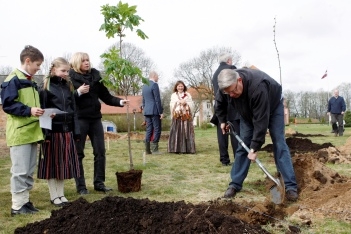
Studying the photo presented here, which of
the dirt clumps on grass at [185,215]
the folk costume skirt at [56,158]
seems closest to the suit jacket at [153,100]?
the folk costume skirt at [56,158]

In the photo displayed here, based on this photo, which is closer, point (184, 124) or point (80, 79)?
point (80, 79)

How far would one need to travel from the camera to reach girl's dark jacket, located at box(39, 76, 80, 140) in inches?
189

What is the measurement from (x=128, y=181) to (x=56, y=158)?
3.45 feet

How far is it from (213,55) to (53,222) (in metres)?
54.2

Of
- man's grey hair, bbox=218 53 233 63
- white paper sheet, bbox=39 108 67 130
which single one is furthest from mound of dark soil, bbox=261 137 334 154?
white paper sheet, bbox=39 108 67 130

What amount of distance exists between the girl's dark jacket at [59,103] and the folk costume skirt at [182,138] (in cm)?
577

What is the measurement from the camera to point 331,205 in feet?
13.9

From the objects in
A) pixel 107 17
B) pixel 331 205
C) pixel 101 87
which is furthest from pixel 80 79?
pixel 331 205

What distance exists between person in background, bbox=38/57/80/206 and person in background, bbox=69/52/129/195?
375mm

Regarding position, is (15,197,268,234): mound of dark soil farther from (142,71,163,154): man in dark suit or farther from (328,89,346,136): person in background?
(328,89,346,136): person in background

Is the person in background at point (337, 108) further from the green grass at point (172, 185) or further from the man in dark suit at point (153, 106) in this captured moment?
the man in dark suit at point (153, 106)

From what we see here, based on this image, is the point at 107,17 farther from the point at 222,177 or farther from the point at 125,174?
the point at 222,177

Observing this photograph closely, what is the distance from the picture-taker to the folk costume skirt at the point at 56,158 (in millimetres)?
4781

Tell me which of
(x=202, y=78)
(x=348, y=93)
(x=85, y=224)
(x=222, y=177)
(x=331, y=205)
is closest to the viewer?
(x=85, y=224)
